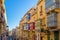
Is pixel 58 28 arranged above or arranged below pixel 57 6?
below

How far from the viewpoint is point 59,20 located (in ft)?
71.3

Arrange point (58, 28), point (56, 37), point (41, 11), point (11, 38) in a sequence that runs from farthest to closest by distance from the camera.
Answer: point (11, 38) < point (41, 11) < point (56, 37) < point (58, 28)

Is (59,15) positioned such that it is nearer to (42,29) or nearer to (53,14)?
(53,14)

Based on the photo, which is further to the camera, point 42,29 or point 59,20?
point 42,29

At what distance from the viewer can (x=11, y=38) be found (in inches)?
4414

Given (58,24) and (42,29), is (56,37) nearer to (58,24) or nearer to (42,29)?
(58,24)

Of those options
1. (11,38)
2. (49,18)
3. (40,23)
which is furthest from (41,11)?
(11,38)

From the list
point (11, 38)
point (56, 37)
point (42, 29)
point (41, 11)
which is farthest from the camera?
point (11, 38)

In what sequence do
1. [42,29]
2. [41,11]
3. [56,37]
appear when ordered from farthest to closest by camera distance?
[41,11], [42,29], [56,37]

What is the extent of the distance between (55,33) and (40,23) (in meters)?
6.91

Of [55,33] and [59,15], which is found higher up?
[59,15]

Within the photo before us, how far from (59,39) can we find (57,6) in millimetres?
4015

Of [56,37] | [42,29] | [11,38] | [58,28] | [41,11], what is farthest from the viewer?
[11,38]

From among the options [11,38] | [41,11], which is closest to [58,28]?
[41,11]
